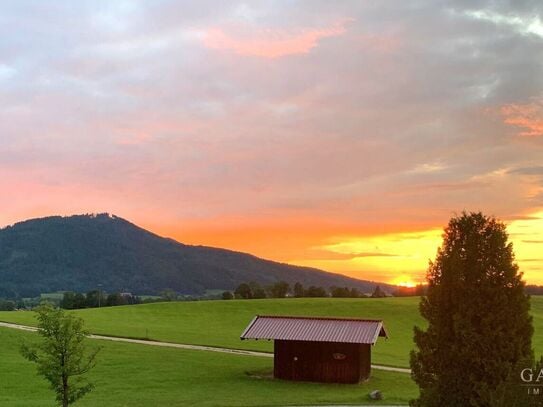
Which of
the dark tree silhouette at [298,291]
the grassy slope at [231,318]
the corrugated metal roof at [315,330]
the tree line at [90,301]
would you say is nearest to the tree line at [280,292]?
the dark tree silhouette at [298,291]

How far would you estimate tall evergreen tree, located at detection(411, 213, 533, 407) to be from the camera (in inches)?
677

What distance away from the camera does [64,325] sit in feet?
89.1

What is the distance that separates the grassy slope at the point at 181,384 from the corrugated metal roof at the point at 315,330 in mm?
3065

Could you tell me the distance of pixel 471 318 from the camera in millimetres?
17672

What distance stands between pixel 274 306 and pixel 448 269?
3075 inches

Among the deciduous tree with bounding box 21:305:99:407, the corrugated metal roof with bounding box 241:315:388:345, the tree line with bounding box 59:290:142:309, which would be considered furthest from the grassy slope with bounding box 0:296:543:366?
the deciduous tree with bounding box 21:305:99:407

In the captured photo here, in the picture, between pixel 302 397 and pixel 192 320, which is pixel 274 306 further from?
pixel 302 397

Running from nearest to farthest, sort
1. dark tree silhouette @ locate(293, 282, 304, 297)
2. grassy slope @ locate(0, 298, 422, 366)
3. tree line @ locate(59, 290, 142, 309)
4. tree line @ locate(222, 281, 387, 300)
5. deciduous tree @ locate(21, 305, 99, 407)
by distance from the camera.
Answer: deciduous tree @ locate(21, 305, 99, 407) < grassy slope @ locate(0, 298, 422, 366) < tree line @ locate(222, 281, 387, 300) < tree line @ locate(59, 290, 142, 309) < dark tree silhouette @ locate(293, 282, 304, 297)

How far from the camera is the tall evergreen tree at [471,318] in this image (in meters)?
17.2

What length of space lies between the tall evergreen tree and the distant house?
82.3ft

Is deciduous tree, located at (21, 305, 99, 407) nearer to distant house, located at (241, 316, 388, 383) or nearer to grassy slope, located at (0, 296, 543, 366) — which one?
distant house, located at (241, 316, 388, 383)

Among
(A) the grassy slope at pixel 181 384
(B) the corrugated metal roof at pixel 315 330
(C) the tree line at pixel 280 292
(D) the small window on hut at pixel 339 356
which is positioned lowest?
(A) the grassy slope at pixel 181 384

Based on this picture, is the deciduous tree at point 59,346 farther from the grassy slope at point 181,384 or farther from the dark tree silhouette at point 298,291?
the dark tree silhouette at point 298,291

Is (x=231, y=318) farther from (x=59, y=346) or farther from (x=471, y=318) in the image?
(x=471, y=318)
